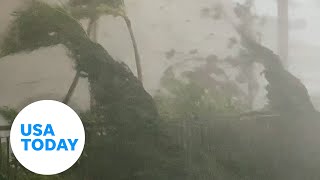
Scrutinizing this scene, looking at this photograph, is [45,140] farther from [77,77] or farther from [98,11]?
[98,11]

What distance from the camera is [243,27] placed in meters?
1.73

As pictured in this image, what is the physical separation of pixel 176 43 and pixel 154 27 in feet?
0.33

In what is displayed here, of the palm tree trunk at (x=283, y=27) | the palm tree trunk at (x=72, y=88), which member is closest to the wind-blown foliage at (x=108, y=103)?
the palm tree trunk at (x=72, y=88)

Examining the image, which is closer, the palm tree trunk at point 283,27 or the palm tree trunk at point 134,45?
the palm tree trunk at point 134,45

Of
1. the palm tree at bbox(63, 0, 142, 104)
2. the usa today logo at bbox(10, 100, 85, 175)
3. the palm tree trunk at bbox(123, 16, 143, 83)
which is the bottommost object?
the usa today logo at bbox(10, 100, 85, 175)

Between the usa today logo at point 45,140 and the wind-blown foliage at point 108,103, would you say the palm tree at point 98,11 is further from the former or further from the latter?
the usa today logo at point 45,140

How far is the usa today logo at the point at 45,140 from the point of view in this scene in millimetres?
1307

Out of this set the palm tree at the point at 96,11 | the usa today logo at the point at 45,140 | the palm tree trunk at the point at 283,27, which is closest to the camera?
the usa today logo at the point at 45,140

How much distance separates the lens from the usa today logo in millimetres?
1307

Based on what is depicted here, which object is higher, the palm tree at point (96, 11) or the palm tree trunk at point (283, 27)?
the palm tree at point (96, 11)

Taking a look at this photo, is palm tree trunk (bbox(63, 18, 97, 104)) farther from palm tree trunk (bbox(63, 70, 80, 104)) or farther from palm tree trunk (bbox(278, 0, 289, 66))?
palm tree trunk (bbox(278, 0, 289, 66))

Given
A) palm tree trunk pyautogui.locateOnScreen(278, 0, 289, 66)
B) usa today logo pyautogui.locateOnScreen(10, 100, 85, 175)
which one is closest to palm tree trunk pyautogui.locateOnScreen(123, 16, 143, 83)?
usa today logo pyautogui.locateOnScreen(10, 100, 85, 175)

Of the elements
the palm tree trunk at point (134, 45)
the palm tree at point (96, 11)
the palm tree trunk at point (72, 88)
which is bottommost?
the palm tree trunk at point (72, 88)

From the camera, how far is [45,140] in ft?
4.30
